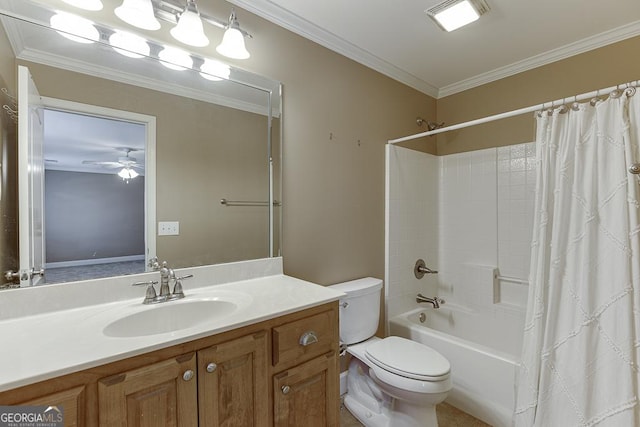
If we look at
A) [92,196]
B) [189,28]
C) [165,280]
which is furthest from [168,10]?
[165,280]

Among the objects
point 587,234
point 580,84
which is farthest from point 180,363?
point 580,84

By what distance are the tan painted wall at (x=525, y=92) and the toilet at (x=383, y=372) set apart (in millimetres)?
1617

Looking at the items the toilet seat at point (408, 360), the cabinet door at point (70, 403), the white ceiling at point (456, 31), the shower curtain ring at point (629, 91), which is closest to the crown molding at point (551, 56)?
the white ceiling at point (456, 31)

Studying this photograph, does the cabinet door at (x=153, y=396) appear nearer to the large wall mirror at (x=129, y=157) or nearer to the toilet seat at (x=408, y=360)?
the large wall mirror at (x=129, y=157)

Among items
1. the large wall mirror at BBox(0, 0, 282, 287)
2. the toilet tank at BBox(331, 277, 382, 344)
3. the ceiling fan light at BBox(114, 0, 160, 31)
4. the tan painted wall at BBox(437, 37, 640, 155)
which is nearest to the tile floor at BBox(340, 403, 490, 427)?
the toilet tank at BBox(331, 277, 382, 344)

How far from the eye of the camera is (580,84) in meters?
2.09

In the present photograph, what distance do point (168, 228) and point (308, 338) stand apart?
0.82 metres

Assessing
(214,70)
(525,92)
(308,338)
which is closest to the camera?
(308,338)

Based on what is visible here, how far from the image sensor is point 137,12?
4.00ft

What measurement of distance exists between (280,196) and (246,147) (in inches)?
13.1

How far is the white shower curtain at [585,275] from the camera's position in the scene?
4.13ft

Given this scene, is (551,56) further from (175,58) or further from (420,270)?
(175,58)

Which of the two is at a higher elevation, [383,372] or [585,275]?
[585,275]

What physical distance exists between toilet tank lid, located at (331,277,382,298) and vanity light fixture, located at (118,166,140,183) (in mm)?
1273
